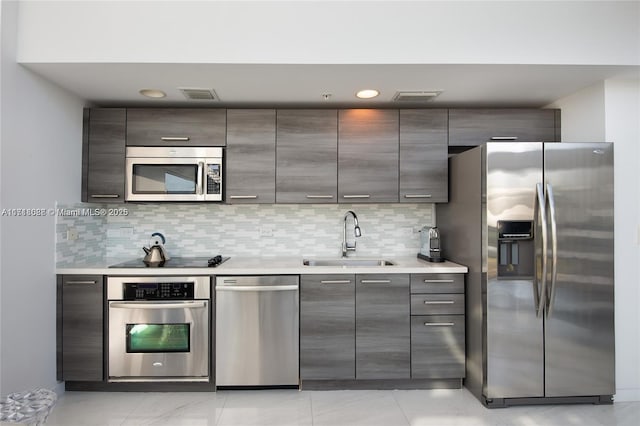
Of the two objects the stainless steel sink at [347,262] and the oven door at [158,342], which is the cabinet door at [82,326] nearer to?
the oven door at [158,342]

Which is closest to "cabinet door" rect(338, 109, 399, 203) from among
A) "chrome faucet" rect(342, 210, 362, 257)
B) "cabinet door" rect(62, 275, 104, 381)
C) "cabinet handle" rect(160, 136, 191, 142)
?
"chrome faucet" rect(342, 210, 362, 257)

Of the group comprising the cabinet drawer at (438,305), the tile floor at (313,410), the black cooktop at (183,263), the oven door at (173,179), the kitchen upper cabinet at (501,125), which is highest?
the kitchen upper cabinet at (501,125)

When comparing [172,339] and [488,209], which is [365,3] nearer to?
[488,209]

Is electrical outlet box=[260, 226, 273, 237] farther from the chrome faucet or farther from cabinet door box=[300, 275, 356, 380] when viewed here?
cabinet door box=[300, 275, 356, 380]

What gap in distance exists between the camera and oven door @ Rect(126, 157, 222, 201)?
10.4 ft

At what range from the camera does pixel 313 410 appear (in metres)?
2.66

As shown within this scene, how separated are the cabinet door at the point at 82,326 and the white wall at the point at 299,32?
5.04ft

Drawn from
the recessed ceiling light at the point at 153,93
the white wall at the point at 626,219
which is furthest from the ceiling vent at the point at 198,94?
the white wall at the point at 626,219

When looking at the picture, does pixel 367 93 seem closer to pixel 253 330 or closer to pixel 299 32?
pixel 299 32

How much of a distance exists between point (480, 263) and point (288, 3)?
6.89ft

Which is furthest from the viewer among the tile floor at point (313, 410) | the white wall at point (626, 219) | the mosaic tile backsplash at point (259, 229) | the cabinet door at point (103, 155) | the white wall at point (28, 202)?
the mosaic tile backsplash at point (259, 229)

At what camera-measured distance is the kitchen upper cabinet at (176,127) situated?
3.18m

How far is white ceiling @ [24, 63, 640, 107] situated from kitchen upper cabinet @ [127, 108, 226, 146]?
0.35 feet

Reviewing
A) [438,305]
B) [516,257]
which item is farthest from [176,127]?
[516,257]
